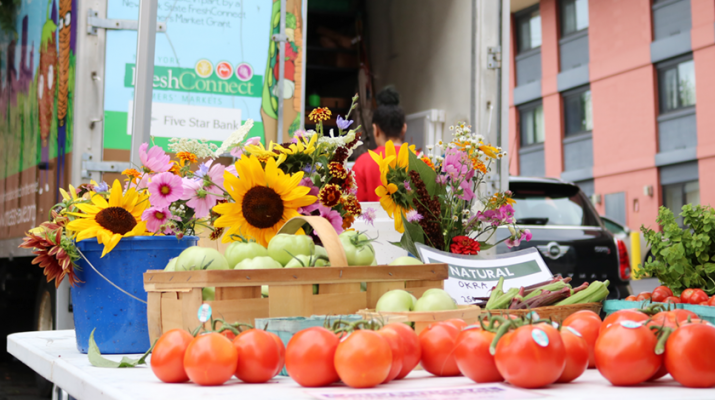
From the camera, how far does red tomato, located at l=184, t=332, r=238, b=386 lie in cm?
130

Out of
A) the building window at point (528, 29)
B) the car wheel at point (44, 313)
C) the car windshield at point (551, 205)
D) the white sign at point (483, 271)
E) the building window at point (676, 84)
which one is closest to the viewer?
the white sign at point (483, 271)

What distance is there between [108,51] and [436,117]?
2.42 meters

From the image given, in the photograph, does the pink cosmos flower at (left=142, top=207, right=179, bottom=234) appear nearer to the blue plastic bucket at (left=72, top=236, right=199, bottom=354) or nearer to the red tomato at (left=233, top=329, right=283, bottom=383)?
the blue plastic bucket at (left=72, top=236, right=199, bottom=354)

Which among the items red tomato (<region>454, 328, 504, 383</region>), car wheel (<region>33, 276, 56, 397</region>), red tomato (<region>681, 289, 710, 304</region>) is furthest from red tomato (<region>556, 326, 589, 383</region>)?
car wheel (<region>33, 276, 56, 397</region>)

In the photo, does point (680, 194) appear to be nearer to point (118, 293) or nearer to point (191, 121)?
point (191, 121)

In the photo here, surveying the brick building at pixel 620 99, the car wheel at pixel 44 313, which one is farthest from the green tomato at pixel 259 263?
the brick building at pixel 620 99

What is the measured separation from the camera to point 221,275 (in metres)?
1.63

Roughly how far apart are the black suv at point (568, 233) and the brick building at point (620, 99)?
937cm

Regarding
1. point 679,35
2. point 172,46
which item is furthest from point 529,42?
point 172,46

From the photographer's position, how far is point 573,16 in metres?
21.6

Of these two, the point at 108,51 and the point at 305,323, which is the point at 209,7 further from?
the point at 305,323

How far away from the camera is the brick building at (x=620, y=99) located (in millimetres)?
17844

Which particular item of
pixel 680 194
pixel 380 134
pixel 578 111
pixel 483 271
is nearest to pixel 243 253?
pixel 483 271

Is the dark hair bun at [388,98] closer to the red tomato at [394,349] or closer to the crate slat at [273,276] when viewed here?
the crate slat at [273,276]
